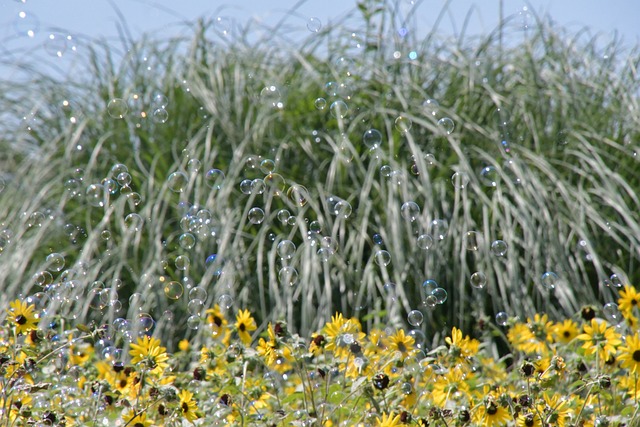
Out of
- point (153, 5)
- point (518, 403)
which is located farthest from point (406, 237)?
point (153, 5)

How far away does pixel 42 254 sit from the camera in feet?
12.9

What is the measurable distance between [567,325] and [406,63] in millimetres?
2500

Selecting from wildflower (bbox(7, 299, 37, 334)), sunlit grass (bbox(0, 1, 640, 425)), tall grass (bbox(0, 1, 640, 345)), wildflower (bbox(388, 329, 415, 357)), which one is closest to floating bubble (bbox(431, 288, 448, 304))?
sunlit grass (bbox(0, 1, 640, 425))

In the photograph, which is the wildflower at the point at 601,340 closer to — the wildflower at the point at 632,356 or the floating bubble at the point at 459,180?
the wildflower at the point at 632,356

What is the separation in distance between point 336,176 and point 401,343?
221 centimetres

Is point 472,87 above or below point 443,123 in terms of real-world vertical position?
above

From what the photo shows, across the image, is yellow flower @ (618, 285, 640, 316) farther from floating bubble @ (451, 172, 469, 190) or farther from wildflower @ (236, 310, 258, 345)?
floating bubble @ (451, 172, 469, 190)

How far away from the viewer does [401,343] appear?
1690mm

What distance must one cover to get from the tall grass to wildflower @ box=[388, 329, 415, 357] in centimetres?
109

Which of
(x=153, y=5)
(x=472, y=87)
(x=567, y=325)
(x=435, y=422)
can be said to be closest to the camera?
(x=435, y=422)

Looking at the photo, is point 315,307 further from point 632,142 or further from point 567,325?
point 632,142

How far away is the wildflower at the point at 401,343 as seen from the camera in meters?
1.67

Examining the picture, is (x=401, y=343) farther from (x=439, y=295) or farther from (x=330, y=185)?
(x=330, y=185)

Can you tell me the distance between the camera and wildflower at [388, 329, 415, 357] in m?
1.67
